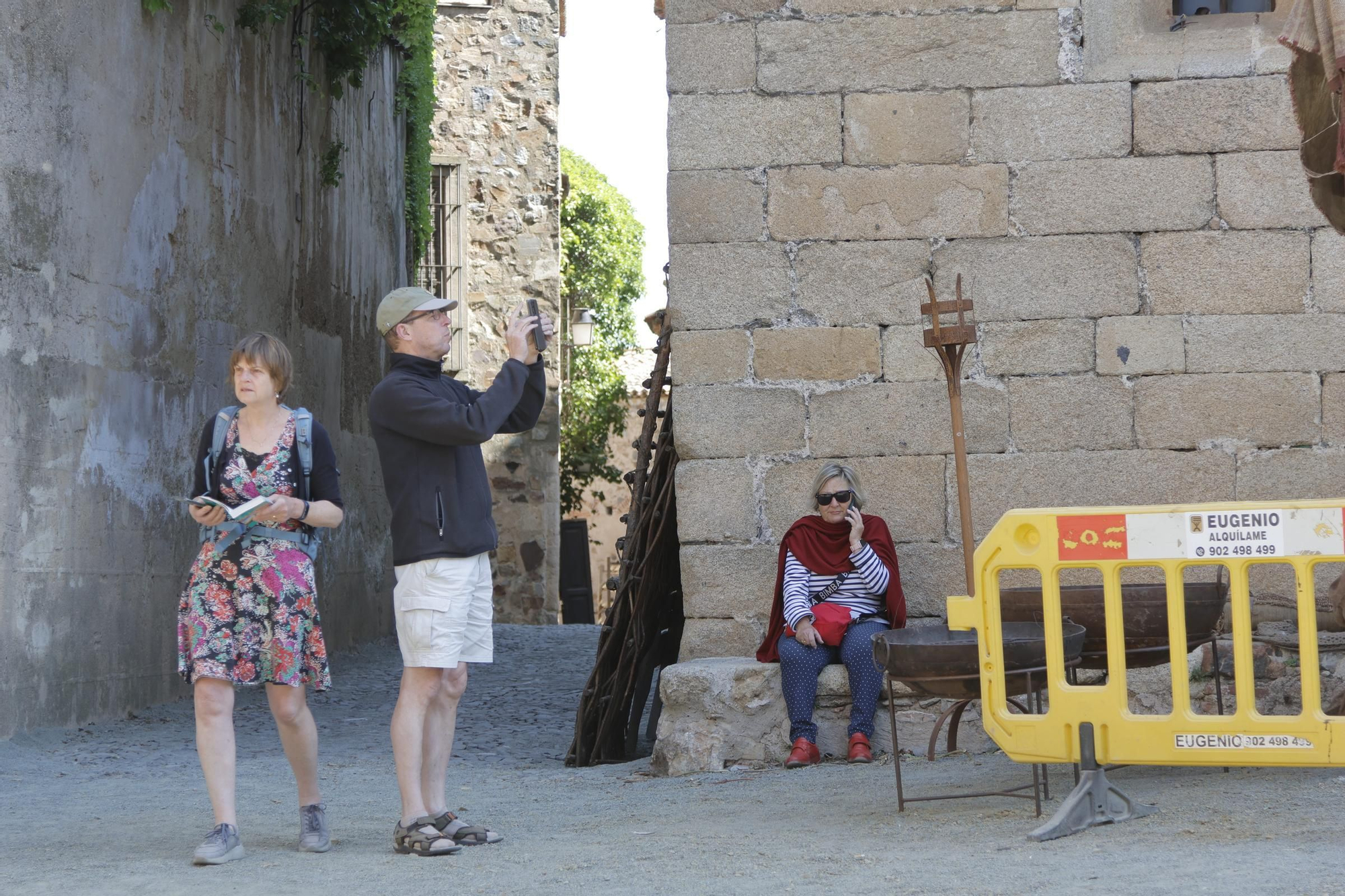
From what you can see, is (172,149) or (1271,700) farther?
(172,149)

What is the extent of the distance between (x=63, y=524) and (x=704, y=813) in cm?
A: 364

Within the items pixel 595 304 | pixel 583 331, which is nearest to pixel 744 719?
pixel 583 331

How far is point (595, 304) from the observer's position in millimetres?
22594

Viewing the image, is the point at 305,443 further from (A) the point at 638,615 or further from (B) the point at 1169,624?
(A) the point at 638,615

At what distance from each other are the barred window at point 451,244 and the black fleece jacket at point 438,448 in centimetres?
1239

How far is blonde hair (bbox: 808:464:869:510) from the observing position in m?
5.80

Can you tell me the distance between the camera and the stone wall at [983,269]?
5824mm

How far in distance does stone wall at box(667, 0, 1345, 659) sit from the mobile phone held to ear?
163cm

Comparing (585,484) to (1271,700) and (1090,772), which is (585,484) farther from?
(1090,772)

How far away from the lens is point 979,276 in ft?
19.5

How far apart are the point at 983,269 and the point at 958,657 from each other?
2.02m

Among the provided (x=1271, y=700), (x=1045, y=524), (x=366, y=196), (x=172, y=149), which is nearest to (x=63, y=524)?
(x=172, y=149)

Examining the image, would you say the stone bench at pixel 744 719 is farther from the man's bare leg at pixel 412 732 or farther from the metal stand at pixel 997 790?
the man's bare leg at pixel 412 732

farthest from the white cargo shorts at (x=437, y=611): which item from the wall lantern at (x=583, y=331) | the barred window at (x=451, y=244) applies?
the wall lantern at (x=583, y=331)
